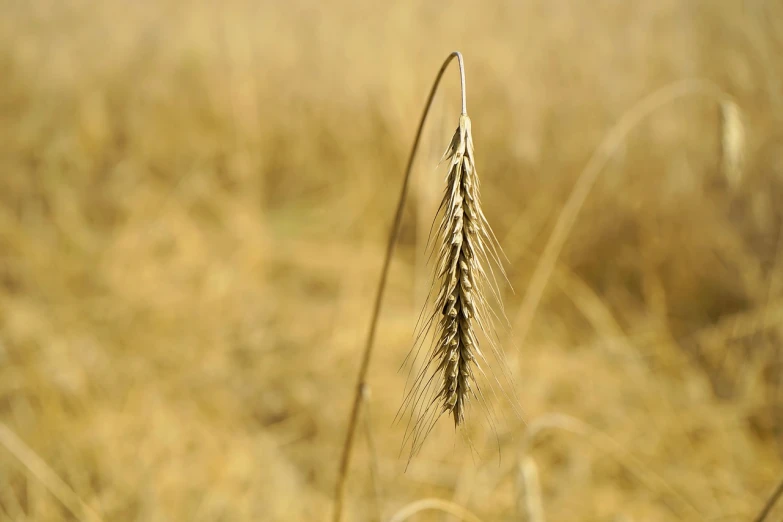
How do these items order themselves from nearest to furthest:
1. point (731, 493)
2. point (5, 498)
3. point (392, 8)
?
point (5, 498)
point (731, 493)
point (392, 8)

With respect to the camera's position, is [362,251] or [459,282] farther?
[362,251]

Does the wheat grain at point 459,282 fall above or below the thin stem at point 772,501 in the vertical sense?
above

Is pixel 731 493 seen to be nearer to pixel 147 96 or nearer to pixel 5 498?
pixel 5 498

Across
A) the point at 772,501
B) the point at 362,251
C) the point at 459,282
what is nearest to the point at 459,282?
the point at 459,282

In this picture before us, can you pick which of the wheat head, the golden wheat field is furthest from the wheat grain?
the golden wheat field

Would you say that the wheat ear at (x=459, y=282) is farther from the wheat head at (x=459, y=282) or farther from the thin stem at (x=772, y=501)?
the thin stem at (x=772, y=501)

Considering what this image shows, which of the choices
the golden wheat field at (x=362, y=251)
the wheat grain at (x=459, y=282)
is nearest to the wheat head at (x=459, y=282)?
the wheat grain at (x=459, y=282)

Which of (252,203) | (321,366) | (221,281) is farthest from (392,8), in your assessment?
(321,366)

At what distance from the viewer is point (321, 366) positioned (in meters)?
1.14

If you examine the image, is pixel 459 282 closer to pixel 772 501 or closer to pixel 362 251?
pixel 772 501

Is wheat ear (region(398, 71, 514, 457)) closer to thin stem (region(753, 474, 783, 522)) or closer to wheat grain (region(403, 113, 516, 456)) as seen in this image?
wheat grain (region(403, 113, 516, 456))

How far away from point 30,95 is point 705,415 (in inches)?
74.3

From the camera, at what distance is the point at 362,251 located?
57.9 inches

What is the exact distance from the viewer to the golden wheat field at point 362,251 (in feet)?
2.90
